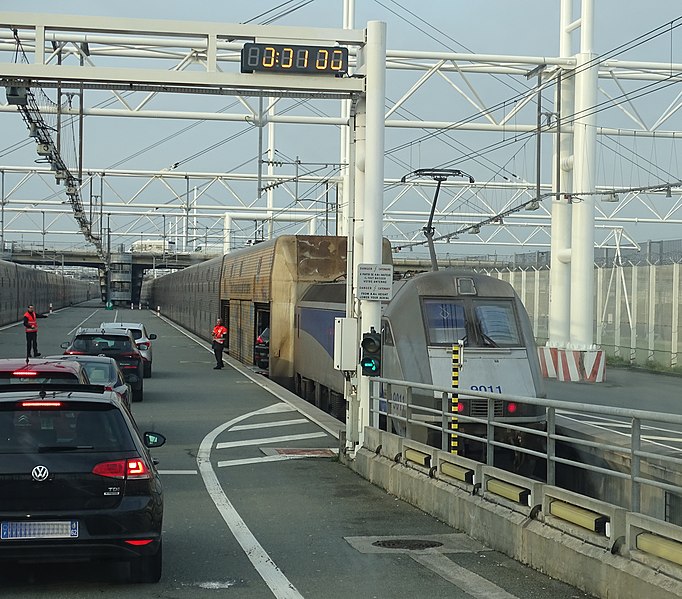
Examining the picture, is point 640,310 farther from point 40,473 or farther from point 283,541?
point 40,473

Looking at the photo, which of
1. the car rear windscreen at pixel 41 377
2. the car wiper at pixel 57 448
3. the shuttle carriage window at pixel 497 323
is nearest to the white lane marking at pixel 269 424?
the shuttle carriage window at pixel 497 323

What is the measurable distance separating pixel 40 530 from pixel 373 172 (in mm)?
9446

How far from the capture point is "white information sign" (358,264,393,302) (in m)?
16.3

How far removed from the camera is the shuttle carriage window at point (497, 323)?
1806 centimetres

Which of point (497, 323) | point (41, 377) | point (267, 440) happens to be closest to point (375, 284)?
point (497, 323)

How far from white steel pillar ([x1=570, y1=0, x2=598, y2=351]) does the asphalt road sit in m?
12.8

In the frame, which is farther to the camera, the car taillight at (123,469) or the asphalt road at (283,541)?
the asphalt road at (283,541)

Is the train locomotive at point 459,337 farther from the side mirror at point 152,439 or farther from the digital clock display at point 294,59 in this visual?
the side mirror at point 152,439

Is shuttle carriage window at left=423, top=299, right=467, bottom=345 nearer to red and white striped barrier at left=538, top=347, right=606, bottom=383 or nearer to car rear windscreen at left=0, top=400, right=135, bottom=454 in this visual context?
car rear windscreen at left=0, top=400, right=135, bottom=454

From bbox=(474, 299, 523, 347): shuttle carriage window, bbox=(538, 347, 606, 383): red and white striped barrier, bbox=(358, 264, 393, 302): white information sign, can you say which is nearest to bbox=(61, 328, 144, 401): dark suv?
bbox=(474, 299, 523, 347): shuttle carriage window

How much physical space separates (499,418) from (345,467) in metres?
2.32

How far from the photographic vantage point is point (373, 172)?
1655cm

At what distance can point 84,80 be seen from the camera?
1608 centimetres

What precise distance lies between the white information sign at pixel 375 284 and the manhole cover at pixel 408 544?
5.75 metres
